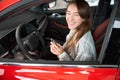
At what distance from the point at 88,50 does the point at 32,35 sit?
2.33 feet

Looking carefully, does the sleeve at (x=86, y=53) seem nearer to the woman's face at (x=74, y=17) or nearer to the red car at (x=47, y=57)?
the red car at (x=47, y=57)

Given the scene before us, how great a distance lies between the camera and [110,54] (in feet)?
8.58

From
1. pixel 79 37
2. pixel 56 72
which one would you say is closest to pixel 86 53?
pixel 79 37

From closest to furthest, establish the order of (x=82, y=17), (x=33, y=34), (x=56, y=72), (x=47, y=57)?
(x=56, y=72)
(x=82, y=17)
(x=47, y=57)
(x=33, y=34)

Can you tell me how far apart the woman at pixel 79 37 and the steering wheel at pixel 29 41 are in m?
0.27

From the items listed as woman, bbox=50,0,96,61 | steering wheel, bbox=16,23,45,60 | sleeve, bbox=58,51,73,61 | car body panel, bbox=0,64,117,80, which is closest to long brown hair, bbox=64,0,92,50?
woman, bbox=50,0,96,61

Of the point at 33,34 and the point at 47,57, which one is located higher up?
the point at 33,34

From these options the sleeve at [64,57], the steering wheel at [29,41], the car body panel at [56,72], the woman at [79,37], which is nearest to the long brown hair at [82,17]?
the woman at [79,37]

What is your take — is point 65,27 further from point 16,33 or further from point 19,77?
point 19,77

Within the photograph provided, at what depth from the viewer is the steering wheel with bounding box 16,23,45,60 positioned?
117 inches

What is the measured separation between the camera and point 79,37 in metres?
2.81

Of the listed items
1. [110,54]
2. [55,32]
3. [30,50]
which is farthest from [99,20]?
[110,54]

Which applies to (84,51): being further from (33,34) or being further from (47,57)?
(33,34)

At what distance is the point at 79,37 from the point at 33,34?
60 cm
